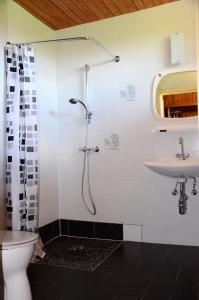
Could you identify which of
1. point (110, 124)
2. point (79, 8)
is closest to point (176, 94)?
point (110, 124)

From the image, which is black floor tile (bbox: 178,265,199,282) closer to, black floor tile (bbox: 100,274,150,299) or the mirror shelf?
black floor tile (bbox: 100,274,150,299)

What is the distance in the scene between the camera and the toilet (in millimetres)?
1808

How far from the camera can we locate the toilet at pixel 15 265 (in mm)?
1808

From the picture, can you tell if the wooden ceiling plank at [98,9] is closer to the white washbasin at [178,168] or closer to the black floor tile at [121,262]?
the white washbasin at [178,168]

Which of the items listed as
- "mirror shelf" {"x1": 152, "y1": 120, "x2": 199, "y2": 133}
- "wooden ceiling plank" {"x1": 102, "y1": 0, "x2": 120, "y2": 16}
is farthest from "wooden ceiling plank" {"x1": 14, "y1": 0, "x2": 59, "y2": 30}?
"mirror shelf" {"x1": 152, "y1": 120, "x2": 199, "y2": 133}

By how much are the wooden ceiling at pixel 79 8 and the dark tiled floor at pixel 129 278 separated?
2.35 meters

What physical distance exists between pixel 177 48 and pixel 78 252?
2138mm

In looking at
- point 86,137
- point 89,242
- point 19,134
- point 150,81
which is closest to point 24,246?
point 19,134

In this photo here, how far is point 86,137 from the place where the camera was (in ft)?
10.7

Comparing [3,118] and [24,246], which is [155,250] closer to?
[24,246]

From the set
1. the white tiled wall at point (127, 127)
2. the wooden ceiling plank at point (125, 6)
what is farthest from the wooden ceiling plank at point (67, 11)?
the wooden ceiling plank at point (125, 6)

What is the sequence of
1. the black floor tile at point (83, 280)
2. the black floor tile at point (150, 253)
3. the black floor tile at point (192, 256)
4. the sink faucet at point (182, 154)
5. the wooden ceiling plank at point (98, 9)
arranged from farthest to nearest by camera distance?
the wooden ceiling plank at point (98, 9) → the sink faucet at point (182, 154) → the black floor tile at point (150, 253) → the black floor tile at point (192, 256) → the black floor tile at point (83, 280)

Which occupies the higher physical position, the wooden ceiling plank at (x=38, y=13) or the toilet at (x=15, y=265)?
the wooden ceiling plank at (x=38, y=13)

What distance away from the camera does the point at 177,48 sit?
282 cm
